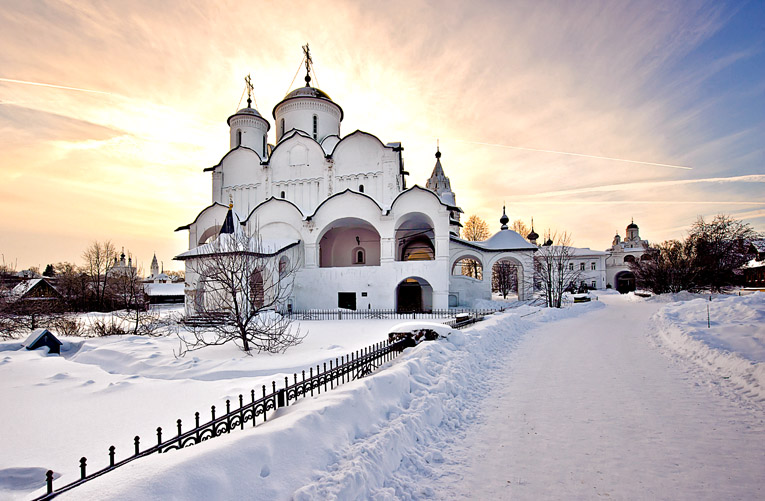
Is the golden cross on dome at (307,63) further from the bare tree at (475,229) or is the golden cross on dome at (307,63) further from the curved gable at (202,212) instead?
the bare tree at (475,229)

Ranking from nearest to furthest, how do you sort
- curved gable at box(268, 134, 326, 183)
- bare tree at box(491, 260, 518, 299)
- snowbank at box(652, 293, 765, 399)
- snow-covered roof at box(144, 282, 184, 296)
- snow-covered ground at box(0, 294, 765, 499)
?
snow-covered ground at box(0, 294, 765, 499) < snowbank at box(652, 293, 765, 399) < curved gable at box(268, 134, 326, 183) < bare tree at box(491, 260, 518, 299) < snow-covered roof at box(144, 282, 184, 296)

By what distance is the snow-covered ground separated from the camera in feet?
9.64

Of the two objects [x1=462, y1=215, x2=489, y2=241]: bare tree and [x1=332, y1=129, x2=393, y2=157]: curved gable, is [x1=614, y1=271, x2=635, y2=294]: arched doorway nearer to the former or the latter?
[x1=462, y1=215, x2=489, y2=241]: bare tree

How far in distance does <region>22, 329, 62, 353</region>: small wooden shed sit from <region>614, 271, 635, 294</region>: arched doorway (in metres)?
69.2

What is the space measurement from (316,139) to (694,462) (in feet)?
101

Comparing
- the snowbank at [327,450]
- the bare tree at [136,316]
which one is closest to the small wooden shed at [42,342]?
the bare tree at [136,316]

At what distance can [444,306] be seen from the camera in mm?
21594

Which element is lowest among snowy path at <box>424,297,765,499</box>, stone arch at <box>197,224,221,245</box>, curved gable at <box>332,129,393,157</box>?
snowy path at <box>424,297,765,499</box>

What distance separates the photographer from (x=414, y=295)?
89.9 feet

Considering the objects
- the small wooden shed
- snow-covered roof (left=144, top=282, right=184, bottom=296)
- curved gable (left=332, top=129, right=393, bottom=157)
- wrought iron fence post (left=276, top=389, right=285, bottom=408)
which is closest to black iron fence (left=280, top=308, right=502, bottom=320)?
the small wooden shed

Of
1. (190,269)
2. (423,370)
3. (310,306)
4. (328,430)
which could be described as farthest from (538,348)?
(190,269)

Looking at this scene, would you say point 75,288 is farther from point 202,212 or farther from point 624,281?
point 624,281

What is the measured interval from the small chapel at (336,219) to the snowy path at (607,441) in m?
15.0

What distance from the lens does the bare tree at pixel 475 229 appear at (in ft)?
162
